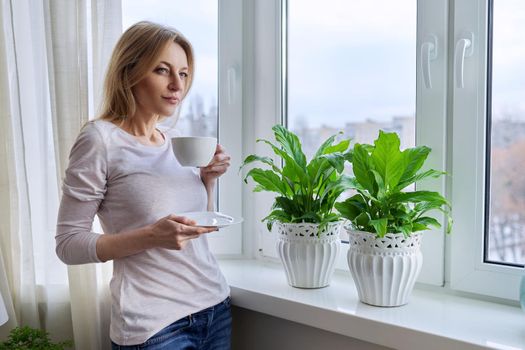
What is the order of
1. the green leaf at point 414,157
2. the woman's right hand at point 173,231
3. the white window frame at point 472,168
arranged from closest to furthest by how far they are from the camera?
1. the woman's right hand at point 173,231
2. the green leaf at point 414,157
3. the white window frame at point 472,168

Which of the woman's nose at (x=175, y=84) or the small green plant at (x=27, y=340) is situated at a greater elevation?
the woman's nose at (x=175, y=84)

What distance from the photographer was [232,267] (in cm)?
170

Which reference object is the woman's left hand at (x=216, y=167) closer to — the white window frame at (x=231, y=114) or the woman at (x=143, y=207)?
the woman at (x=143, y=207)

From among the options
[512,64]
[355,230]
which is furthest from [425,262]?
[512,64]

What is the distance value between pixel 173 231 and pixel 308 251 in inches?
17.2

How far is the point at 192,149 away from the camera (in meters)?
1.13

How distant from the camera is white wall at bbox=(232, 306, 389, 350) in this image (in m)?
1.31

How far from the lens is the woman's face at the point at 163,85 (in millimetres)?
1218

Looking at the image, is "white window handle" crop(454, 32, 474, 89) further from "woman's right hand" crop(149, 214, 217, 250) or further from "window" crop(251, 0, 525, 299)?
"woman's right hand" crop(149, 214, 217, 250)

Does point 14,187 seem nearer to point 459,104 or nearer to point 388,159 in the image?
point 388,159

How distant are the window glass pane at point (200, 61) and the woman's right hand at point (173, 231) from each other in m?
0.72

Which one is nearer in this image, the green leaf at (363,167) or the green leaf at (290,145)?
the green leaf at (363,167)

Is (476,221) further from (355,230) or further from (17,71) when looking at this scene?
(17,71)

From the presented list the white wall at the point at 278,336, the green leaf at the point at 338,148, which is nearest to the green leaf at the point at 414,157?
the green leaf at the point at 338,148
